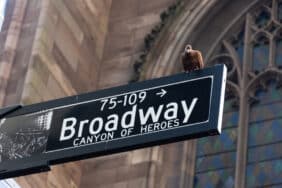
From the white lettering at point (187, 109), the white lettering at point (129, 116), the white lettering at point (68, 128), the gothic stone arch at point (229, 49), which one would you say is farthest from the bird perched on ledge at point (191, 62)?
the gothic stone arch at point (229, 49)

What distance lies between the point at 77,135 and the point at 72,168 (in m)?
7.23

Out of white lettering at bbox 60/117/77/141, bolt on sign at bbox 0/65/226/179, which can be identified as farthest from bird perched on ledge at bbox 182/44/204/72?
white lettering at bbox 60/117/77/141

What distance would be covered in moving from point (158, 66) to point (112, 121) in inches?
312

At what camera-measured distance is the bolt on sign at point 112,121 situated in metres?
4.97

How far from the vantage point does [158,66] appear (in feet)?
43.0

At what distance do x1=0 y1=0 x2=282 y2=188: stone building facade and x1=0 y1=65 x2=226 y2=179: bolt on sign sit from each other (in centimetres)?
559

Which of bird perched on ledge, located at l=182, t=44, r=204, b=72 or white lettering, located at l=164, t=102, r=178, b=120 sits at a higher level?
bird perched on ledge, located at l=182, t=44, r=204, b=72

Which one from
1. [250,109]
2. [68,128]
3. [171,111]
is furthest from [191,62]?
[250,109]

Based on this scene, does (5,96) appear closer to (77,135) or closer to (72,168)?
(72,168)

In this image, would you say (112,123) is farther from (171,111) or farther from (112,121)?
(171,111)

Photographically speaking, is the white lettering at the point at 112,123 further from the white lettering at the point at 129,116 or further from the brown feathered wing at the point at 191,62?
the brown feathered wing at the point at 191,62

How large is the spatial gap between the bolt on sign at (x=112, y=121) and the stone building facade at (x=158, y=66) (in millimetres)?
5586

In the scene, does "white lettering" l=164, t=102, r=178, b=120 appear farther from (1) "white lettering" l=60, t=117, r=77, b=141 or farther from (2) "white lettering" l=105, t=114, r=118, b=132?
(1) "white lettering" l=60, t=117, r=77, b=141

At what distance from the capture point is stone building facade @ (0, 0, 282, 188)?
1186 cm
